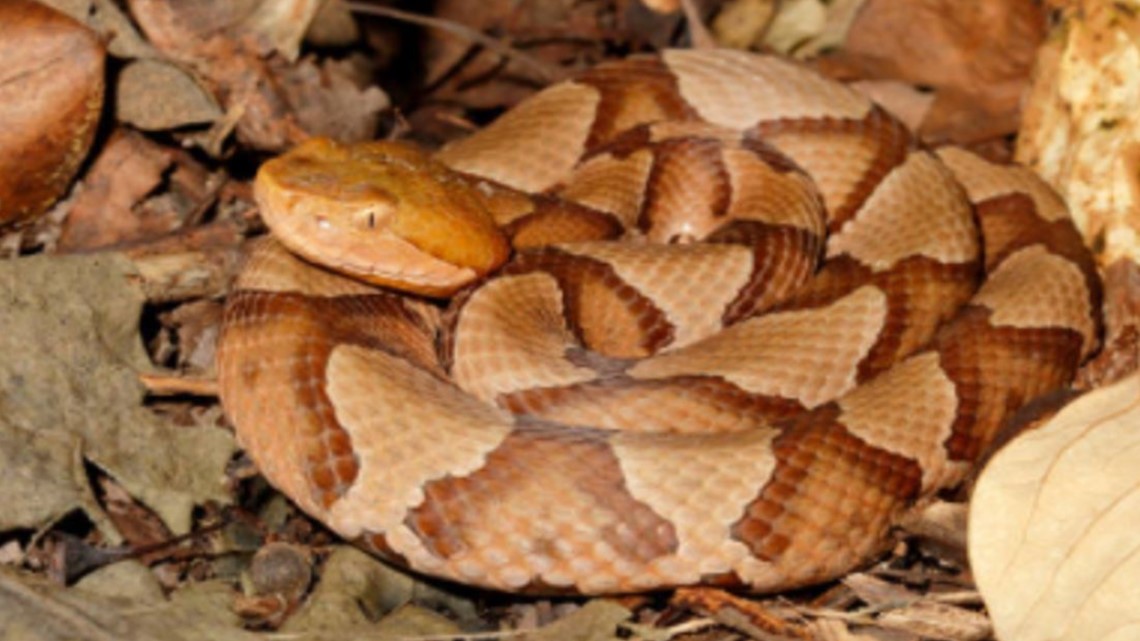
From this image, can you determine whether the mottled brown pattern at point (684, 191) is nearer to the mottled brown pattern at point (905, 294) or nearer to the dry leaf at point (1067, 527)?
the mottled brown pattern at point (905, 294)

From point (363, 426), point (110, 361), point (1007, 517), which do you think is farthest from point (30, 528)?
point (1007, 517)

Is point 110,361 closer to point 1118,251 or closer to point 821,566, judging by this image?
point 821,566

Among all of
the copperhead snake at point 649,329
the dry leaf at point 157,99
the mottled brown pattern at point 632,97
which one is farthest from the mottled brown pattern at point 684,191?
the dry leaf at point 157,99

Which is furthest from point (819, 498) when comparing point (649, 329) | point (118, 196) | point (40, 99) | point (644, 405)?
point (40, 99)

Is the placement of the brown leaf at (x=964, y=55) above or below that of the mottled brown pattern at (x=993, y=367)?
above

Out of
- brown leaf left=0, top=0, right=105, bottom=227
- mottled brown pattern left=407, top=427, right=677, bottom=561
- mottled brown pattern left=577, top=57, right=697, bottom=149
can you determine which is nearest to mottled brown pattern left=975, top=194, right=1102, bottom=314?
mottled brown pattern left=577, top=57, right=697, bottom=149

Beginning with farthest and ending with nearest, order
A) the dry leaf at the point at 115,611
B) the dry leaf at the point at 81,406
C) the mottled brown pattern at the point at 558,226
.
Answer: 1. the mottled brown pattern at the point at 558,226
2. the dry leaf at the point at 81,406
3. the dry leaf at the point at 115,611

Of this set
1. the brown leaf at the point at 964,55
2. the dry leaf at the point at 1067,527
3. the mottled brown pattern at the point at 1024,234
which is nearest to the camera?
the dry leaf at the point at 1067,527
